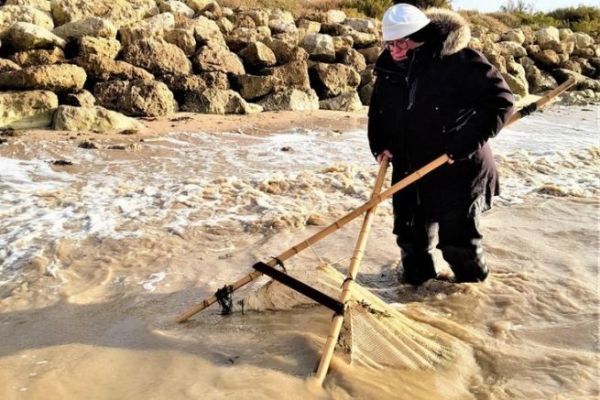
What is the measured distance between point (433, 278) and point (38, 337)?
238 cm

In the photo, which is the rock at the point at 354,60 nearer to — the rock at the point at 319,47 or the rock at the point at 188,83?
the rock at the point at 319,47

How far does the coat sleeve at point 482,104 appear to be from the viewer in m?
2.86

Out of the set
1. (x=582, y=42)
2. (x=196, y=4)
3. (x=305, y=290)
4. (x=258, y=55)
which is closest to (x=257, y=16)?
(x=196, y=4)

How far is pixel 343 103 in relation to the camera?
Result: 1143 centimetres

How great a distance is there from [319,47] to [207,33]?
2555 millimetres

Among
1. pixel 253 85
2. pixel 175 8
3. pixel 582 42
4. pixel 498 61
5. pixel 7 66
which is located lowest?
pixel 253 85

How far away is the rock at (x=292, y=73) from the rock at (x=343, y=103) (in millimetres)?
513

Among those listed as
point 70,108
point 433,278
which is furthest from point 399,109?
point 70,108

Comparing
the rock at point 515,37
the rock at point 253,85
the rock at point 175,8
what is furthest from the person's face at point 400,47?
the rock at point 515,37

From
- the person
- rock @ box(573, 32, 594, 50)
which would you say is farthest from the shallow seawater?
rock @ box(573, 32, 594, 50)

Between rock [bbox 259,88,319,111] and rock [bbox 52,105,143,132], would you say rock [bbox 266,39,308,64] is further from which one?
rock [bbox 52,105,143,132]

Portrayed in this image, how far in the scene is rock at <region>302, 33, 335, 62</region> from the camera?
12852mm

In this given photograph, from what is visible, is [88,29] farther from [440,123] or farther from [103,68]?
[440,123]

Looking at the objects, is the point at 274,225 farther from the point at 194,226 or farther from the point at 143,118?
the point at 143,118
